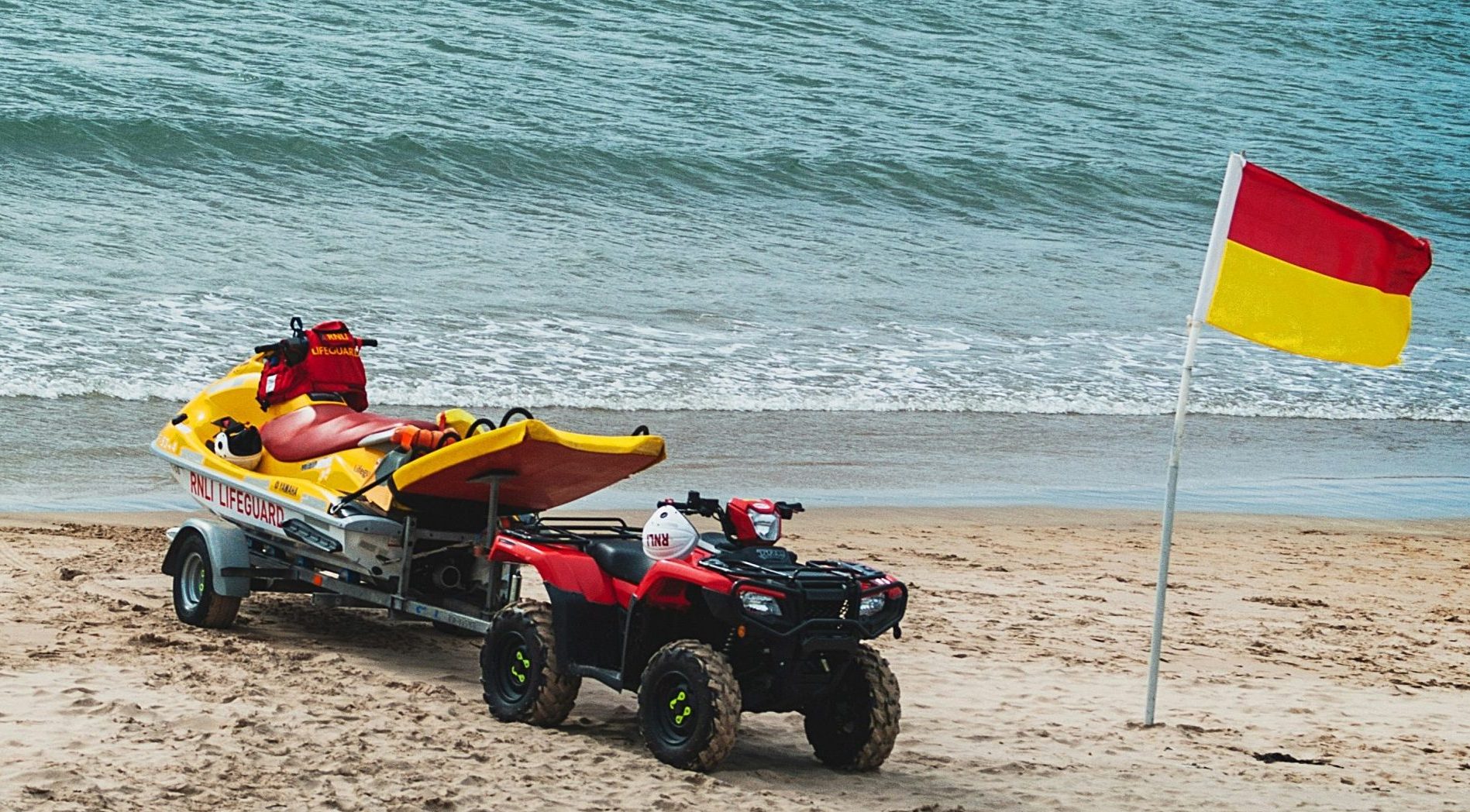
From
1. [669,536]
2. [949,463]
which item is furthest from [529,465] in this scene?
[949,463]

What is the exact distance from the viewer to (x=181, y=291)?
15773 millimetres

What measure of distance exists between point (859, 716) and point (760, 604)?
1.99ft

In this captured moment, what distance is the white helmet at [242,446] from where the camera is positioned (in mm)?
7352

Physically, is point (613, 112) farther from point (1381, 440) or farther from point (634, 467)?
point (634, 467)

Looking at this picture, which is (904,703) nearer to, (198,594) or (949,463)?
(198,594)

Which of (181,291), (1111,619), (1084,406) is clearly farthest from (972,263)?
(1111,619)

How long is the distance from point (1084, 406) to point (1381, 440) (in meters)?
2.60

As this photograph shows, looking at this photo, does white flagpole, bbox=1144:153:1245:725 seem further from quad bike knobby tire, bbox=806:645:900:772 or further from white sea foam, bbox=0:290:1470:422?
white sea foam, bbox=0:290:1470:422

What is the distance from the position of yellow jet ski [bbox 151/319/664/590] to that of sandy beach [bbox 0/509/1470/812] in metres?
0.51

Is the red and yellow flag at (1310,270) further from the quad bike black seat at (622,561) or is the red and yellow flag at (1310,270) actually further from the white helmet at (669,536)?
the quad bike black seat at (622,561)

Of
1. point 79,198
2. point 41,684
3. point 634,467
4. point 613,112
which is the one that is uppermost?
point 613,112

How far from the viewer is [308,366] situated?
759 centimetres

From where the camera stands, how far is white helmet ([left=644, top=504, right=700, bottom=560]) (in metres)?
5.66

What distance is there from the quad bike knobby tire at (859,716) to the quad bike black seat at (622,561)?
78cm
